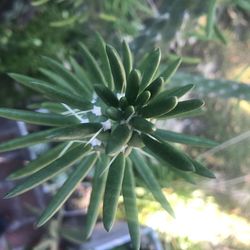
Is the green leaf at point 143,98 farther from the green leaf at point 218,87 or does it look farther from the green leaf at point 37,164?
the green leaf at point 218,87

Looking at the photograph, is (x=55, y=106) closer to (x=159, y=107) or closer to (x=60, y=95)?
(x=60, y=95)

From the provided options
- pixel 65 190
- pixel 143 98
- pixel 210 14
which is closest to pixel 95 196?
pixel 65 190

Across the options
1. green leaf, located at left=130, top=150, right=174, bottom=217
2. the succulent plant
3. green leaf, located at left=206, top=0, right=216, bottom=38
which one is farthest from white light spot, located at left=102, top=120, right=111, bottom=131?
green leaf, located at left=206, top=0, right=216, bottom=38

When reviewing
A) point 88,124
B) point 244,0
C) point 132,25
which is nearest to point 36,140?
point 88,124

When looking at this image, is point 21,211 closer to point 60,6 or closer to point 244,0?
point 60,6

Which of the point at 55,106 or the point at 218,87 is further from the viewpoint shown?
the point at 218,87

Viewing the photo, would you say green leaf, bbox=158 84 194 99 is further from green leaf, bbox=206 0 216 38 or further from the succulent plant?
green leaf, bbox=206 0 216 38
